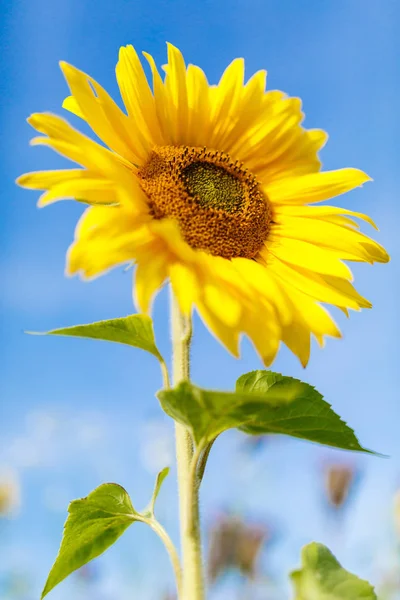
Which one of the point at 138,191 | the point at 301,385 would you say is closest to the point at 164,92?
the point at 138,191

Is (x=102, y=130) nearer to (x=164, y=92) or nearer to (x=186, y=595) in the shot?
(x=164, y=92)

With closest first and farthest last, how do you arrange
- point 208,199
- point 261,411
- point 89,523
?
1. point 261,411
2. point 89,523
3. point 208,199

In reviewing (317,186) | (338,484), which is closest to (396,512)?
(338,484)

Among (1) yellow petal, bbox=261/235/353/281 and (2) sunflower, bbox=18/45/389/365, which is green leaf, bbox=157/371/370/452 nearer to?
(2) sunflower, bbox=18/45/389/365

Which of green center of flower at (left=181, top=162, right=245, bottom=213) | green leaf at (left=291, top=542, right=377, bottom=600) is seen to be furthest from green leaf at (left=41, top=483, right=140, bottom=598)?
green center of flower at (left=181, top=162, right=245, bottom=213)

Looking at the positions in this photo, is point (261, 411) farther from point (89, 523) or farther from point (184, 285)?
point (89, 523)

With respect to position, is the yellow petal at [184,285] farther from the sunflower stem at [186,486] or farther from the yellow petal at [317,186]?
the yellow petal at [317,186]
